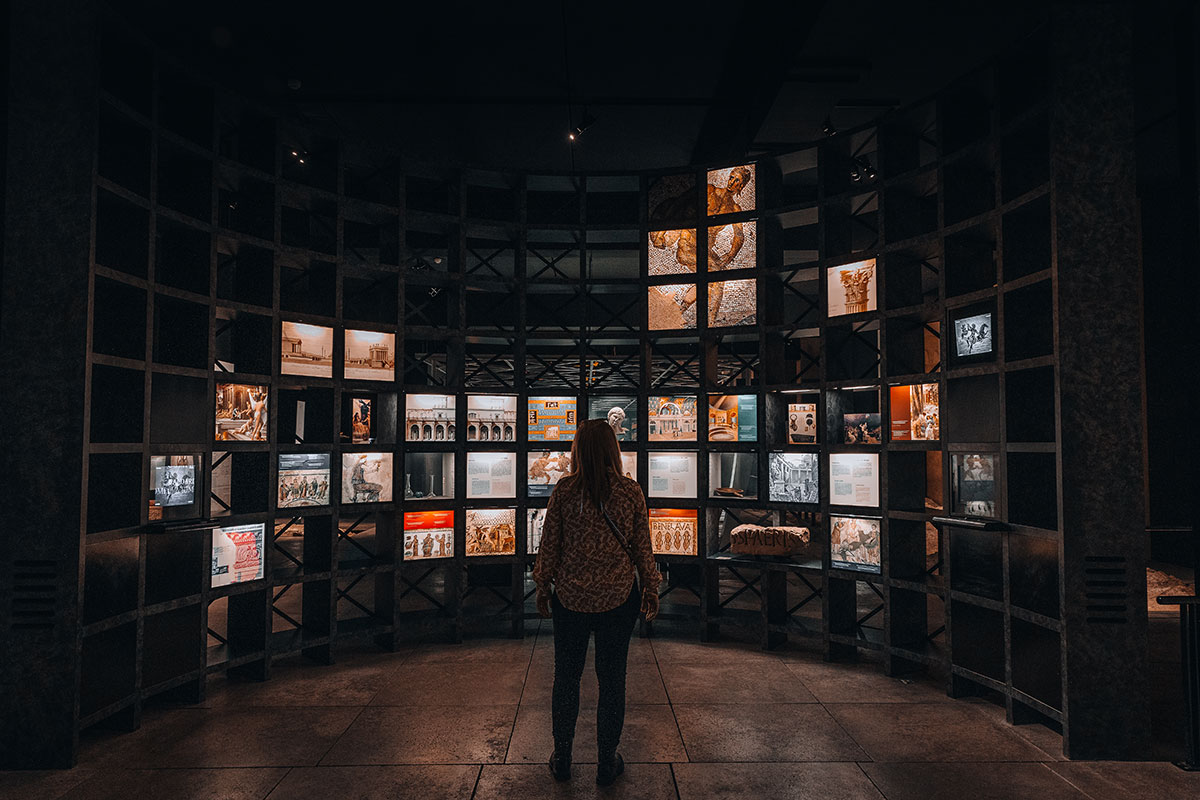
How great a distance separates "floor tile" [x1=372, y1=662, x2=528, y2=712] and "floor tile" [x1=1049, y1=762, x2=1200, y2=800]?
3.26 meters

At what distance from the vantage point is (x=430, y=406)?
19.6 ft

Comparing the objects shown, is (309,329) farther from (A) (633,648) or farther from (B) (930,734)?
(B) (930,734)

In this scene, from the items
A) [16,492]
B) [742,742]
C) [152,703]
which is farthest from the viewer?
[152,703]

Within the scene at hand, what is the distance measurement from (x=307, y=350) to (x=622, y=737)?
11.9 feet

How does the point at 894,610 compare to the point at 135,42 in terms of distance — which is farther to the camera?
the point at 894,610

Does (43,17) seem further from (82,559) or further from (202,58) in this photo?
(82,559)

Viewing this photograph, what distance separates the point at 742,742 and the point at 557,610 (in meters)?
1.52

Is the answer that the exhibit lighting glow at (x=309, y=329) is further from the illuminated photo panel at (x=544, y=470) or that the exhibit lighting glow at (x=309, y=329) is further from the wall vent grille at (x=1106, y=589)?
the wall vent grille at (x=1106, y=589)

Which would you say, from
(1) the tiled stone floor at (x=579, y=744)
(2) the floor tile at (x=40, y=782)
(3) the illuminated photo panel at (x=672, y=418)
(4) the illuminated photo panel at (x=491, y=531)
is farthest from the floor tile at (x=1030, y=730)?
(2) the floor tile at (x=40, y=782)

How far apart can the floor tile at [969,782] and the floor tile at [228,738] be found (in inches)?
122

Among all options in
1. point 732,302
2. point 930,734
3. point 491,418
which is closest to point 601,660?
point 930,734

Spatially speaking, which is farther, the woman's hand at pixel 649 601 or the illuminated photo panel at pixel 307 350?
the illuminated photo panel at pixel 307 350

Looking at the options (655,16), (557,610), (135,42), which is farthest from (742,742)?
(135,42)

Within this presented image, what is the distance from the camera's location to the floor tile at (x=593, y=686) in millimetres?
4633
